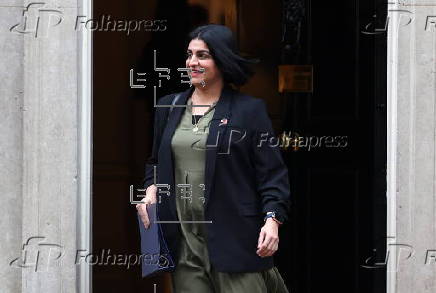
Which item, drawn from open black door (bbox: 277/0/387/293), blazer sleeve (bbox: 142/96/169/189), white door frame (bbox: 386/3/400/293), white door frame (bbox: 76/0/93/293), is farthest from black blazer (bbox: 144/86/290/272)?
open black door (bbox: 277/0/387/293)

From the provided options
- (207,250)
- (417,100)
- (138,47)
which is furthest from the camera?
(138,47)

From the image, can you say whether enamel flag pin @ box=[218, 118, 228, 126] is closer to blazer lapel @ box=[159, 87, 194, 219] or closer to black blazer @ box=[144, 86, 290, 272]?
black blazer @ box=[144, 86, 290, 272]

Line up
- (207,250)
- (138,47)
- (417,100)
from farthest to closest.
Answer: (138,47), (417,100), (207,250)

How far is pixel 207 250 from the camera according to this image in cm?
539

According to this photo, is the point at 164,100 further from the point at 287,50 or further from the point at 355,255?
the point at 355,255

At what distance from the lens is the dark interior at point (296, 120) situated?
662cm

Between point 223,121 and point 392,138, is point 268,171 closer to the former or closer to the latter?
point 223,121

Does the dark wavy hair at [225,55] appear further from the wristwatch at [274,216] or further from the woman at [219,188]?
the wristwatch at [274,216]

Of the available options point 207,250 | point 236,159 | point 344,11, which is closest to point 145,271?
point 207,250

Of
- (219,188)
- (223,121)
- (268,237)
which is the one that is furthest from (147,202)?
(268,237)

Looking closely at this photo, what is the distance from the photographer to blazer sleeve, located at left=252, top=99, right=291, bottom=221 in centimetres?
534

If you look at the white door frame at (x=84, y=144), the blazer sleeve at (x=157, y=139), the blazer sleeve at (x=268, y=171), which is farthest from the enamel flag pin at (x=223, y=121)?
the white door frame at (x=84, y=144)

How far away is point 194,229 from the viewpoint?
542 centimetres

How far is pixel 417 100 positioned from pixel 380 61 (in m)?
0.36
